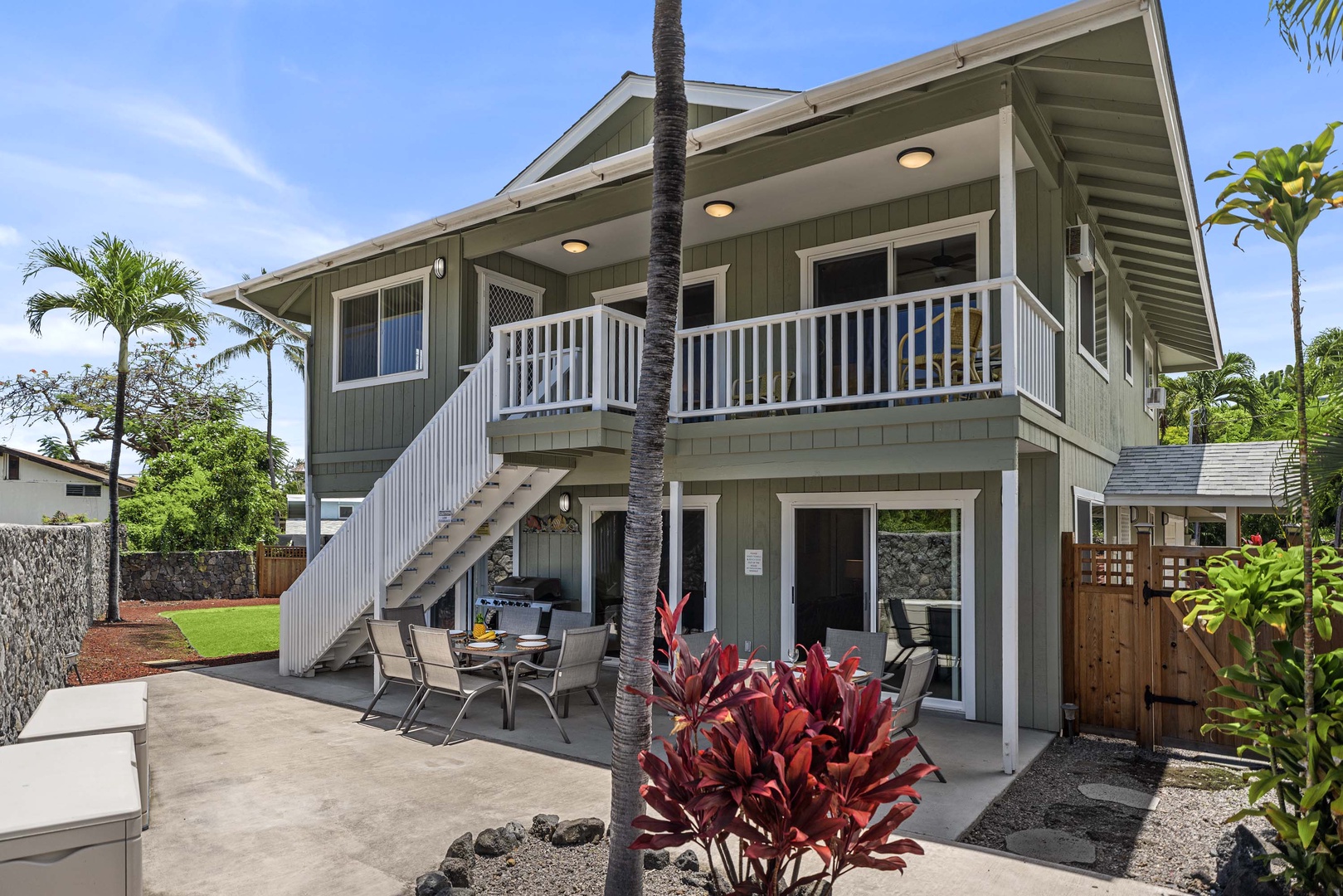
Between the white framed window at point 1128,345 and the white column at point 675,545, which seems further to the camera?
the white framed window at point 1128,345

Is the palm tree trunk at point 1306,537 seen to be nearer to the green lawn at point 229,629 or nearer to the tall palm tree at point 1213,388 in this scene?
the green lawn at point 229,629

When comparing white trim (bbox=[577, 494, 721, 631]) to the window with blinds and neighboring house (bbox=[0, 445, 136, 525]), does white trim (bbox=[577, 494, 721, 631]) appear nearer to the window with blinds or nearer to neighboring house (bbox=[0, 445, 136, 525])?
the window with blinds

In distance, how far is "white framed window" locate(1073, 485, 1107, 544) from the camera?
8.52m

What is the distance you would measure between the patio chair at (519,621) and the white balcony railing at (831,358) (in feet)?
7.25

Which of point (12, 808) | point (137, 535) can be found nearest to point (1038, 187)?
point (12, 808)

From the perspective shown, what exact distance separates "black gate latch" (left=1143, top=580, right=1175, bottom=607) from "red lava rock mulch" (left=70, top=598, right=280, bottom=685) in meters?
10.5

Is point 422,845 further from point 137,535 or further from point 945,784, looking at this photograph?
point 137,535

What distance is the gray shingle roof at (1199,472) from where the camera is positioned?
9.53 metres

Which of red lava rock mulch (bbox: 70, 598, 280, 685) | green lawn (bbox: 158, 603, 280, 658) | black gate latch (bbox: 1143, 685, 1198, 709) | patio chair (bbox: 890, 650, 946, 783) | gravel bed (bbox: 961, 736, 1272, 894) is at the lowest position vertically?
green lawn (bbox: 158, 603, 280, 658)

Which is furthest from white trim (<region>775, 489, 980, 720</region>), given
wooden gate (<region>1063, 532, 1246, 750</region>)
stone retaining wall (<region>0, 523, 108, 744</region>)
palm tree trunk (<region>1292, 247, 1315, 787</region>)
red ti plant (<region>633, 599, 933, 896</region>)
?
stone retaining wall (<region>0, 523, 108, 744</region>)

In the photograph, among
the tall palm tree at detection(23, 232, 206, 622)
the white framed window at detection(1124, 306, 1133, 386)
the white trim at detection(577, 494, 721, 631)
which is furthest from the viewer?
the tall palm tree at detection(23, 232, 206, 622)

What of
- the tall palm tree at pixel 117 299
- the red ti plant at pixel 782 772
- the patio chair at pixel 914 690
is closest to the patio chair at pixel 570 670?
the patio chair at pixel 914 690

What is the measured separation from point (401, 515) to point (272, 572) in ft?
45.3

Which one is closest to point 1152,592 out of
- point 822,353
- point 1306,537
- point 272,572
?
point 822,353
